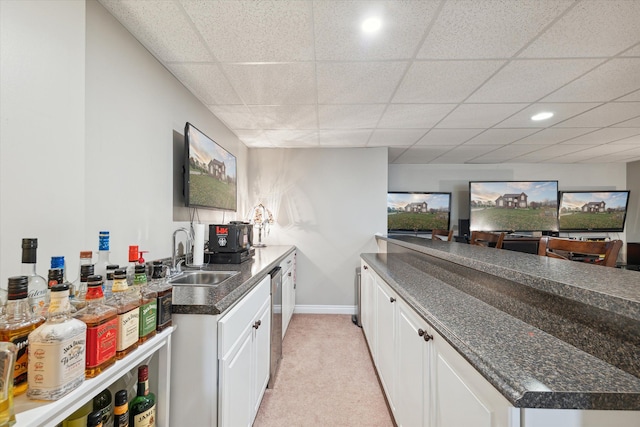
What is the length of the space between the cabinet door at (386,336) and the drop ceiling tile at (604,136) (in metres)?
3.43

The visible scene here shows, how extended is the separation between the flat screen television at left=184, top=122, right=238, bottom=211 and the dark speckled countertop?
1.80 metres

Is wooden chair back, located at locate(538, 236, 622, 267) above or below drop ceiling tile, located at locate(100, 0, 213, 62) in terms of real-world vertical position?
below

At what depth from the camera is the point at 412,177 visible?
17.0 ft

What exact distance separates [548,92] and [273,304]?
285 centimetres

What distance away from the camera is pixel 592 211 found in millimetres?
4844

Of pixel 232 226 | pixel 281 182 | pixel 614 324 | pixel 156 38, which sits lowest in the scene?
pixel 614 324

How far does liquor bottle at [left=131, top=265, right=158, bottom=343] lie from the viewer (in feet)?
3.04

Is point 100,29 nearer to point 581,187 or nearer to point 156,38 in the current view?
point 156,38

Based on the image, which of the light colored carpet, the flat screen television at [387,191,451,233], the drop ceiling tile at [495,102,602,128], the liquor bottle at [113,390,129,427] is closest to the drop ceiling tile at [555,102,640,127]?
the drop ceiling tile at [495,102,602,128]

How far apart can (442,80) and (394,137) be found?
1.40 m

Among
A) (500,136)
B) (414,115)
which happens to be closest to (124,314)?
(414,115)

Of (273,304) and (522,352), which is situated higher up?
(522,352)

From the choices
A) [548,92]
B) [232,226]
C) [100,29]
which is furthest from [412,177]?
[100,29]

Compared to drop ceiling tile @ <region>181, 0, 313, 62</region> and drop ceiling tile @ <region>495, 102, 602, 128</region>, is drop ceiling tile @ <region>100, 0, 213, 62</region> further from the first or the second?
drop ceiling tile @ <region>495, 102, 602, 128</region>
